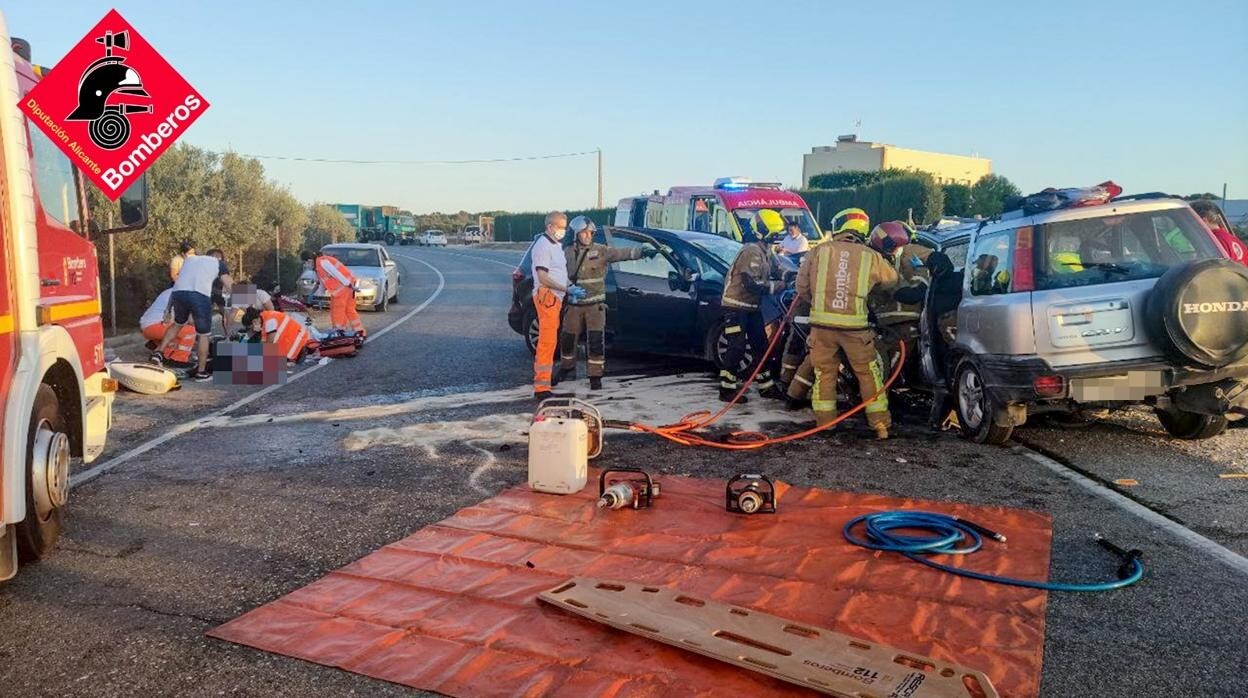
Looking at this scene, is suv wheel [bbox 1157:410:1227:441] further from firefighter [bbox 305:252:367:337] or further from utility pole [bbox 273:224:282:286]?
utility pole [bbox 273:224:282:286]

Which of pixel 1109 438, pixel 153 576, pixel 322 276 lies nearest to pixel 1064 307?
pixel 1109 438

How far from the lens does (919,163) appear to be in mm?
53781

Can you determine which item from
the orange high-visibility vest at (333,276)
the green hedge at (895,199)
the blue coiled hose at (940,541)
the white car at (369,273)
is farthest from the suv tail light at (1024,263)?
the green hedge at (895,199)

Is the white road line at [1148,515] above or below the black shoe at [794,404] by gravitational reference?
below

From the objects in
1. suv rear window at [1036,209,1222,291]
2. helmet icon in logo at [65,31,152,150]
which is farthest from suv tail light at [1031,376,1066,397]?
helmet icon in logo at [65,31,152,150]

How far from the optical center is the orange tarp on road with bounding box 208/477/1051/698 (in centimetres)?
350

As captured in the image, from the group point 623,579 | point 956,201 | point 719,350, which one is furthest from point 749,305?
point 956,201

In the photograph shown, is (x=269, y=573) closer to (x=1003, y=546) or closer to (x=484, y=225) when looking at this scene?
(x=1003, y=546)

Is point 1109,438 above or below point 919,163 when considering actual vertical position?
below

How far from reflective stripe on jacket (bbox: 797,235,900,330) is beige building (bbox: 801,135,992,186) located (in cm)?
4453

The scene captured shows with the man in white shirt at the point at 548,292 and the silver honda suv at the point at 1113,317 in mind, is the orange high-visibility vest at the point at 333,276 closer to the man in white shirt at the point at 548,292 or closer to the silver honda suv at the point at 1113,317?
the man in white shirt at the point at 548,292

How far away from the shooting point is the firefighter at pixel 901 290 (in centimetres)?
789

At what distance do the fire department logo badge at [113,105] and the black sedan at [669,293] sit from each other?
4.89m

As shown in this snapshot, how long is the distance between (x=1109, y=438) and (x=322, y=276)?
1107cm
